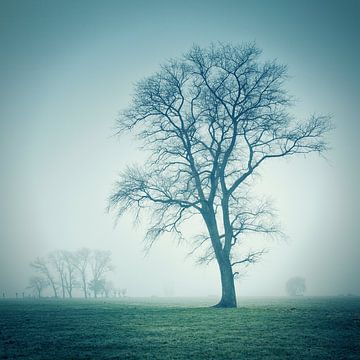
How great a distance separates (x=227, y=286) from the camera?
61.7ft

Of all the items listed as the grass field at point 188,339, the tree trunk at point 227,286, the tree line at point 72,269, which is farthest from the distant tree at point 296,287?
the grass field at point 188,339

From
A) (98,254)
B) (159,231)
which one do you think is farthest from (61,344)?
(98,254)

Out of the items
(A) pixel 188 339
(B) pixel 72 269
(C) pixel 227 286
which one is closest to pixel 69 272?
(B) pixel 72 269

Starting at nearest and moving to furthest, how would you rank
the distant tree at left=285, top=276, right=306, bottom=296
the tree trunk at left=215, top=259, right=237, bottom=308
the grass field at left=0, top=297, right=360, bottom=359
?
the grass field at left=0, top=297, right=360, bottom=359
the tree trunk at left=215, top=259, right=237, bottom=308
the distant tree at left=285, top=276, right=306, bottom=296

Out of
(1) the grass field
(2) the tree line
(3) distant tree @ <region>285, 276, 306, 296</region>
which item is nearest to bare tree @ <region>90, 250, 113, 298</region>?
(2) the tree line

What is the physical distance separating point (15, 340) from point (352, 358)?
862 centimetres

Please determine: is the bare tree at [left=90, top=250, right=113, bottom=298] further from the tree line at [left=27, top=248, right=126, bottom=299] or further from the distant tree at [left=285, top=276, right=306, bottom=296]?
the distant tree at [left=285, top=276, right=306, bottom=296]

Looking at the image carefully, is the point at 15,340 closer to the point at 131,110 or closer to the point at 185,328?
the point at 185,328

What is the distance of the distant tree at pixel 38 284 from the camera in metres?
92.9

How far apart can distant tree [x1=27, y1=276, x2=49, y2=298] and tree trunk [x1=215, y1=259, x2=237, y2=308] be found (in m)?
88.5

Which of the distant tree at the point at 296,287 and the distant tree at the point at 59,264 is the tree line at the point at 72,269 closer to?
the distant tree at the point at 59,264

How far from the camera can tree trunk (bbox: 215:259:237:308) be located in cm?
1837

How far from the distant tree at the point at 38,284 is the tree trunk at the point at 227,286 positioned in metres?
88.5

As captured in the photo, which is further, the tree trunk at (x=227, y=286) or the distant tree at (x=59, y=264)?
the distant tree at (x=59, y=264)
